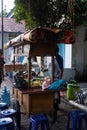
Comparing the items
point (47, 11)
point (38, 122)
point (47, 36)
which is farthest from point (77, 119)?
point (47, 11)

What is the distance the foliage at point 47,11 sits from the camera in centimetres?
1259

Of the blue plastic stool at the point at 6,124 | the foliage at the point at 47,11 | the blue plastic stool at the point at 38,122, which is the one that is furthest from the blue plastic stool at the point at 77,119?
→ the foliage at the point at 47,11

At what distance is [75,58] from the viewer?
535 inches

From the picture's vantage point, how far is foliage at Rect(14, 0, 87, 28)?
12.6 meters

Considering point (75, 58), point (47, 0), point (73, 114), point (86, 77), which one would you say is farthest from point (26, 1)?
point (73, 114)

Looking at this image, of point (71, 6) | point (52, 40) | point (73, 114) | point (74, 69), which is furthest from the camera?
point (74, 69)

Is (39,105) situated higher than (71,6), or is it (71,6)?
(71,6)

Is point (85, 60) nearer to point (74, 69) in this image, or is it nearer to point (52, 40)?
point (74, 69)

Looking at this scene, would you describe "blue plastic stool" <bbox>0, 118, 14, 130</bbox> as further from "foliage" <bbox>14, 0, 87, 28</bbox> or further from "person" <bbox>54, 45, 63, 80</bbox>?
"foliage" <bbox>14, 0, 87, 28</bbox>

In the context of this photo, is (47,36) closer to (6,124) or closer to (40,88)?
(40,88)

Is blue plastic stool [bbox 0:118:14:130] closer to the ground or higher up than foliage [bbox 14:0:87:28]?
closer to the ground

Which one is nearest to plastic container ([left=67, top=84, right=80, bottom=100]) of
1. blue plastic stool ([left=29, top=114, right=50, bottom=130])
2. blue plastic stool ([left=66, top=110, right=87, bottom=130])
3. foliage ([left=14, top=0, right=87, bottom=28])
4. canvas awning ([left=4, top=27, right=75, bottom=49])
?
canvas awning ([left=4, top=27, right=75, bottom=49])

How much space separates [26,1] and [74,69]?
431cm

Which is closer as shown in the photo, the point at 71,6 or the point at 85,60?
the point at 71,6
